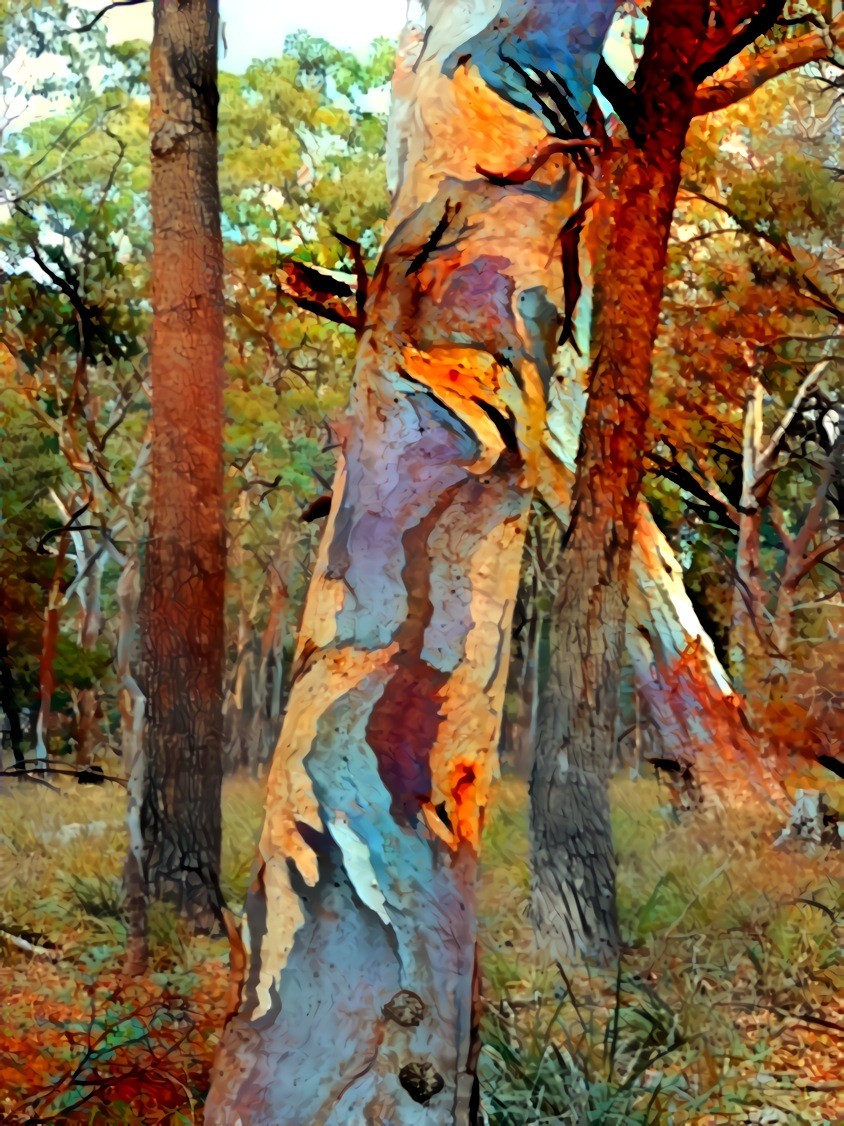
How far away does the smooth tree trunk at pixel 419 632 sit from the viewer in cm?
244

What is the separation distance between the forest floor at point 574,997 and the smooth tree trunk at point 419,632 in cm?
181

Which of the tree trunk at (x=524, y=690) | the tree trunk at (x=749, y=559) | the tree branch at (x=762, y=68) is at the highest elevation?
the tree branch at (x=762, y=68)

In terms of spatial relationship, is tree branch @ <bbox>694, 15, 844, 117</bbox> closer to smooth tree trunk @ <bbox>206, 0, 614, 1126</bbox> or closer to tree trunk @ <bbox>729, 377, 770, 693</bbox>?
smooth tree trunk @ <bbox>206, 0, 614, 1126</bbox>

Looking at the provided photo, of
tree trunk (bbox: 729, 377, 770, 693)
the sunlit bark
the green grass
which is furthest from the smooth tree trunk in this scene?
tree trunk (bbox: 729, 377, 770, 693)

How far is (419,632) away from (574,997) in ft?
9.88

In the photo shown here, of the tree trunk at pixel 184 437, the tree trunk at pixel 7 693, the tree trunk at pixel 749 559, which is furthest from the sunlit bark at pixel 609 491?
the tree trunk at pixel 7 693

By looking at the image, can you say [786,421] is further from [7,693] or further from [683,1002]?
[7,693]

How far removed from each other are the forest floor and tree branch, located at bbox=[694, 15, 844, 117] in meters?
6.01

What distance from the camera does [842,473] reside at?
2073cm

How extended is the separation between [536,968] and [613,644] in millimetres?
2460

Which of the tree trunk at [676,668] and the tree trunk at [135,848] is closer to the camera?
the tree trunk at [135,848]

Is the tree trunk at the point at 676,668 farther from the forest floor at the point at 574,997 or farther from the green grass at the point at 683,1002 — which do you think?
the green grass at the point at 683,1002

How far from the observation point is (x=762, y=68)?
1005 cm

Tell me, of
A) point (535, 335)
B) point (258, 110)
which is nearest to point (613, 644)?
point (535, 335)
